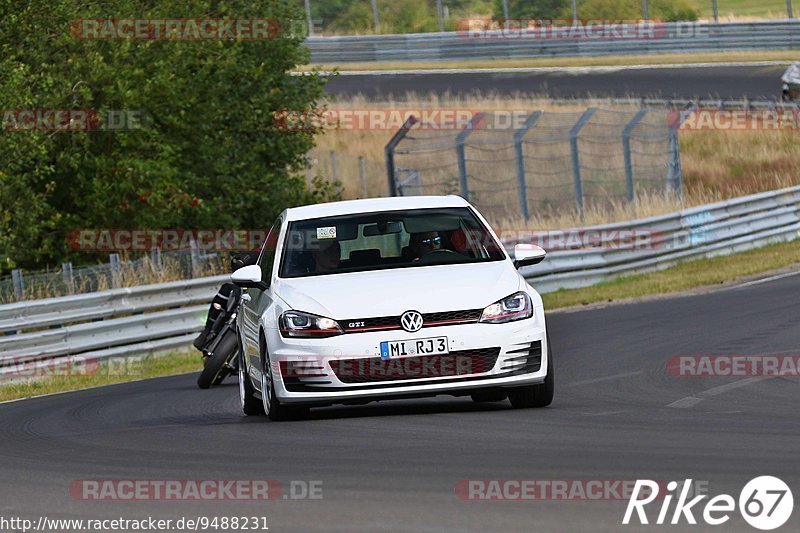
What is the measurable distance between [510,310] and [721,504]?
13.0 ft

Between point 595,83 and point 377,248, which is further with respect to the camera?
point 595,83

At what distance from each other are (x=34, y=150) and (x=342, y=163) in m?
17.8

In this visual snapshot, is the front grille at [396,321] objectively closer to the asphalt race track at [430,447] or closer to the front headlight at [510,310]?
the front headlight at [510,310]

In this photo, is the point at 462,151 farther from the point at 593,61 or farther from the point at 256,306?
the point at 593,61

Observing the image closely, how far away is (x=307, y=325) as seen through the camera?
1051 centimetres

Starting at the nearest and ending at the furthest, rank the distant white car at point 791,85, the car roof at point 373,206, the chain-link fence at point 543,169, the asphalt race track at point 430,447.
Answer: the asphalt race track at point 430,447 < the car roof at point 373,206 < the chain-link fence at point 543,169 < the distant white car at point 791,85

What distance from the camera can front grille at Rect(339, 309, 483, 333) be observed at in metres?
10.3

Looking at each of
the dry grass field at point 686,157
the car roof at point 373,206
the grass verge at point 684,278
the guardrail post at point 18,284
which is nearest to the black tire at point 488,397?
the car roof at point 373,206

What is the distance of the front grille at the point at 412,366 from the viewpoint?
10297mm

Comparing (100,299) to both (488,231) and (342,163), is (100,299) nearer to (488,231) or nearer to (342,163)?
(488,231)

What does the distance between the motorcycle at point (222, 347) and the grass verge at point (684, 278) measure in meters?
8.12

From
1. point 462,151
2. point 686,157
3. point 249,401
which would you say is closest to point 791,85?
point 686,157

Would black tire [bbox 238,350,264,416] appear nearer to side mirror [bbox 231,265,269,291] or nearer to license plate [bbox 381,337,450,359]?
side mirror [bbox 231,265,269,291]

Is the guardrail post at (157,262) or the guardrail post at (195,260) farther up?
the guardrail post at (157,262)
